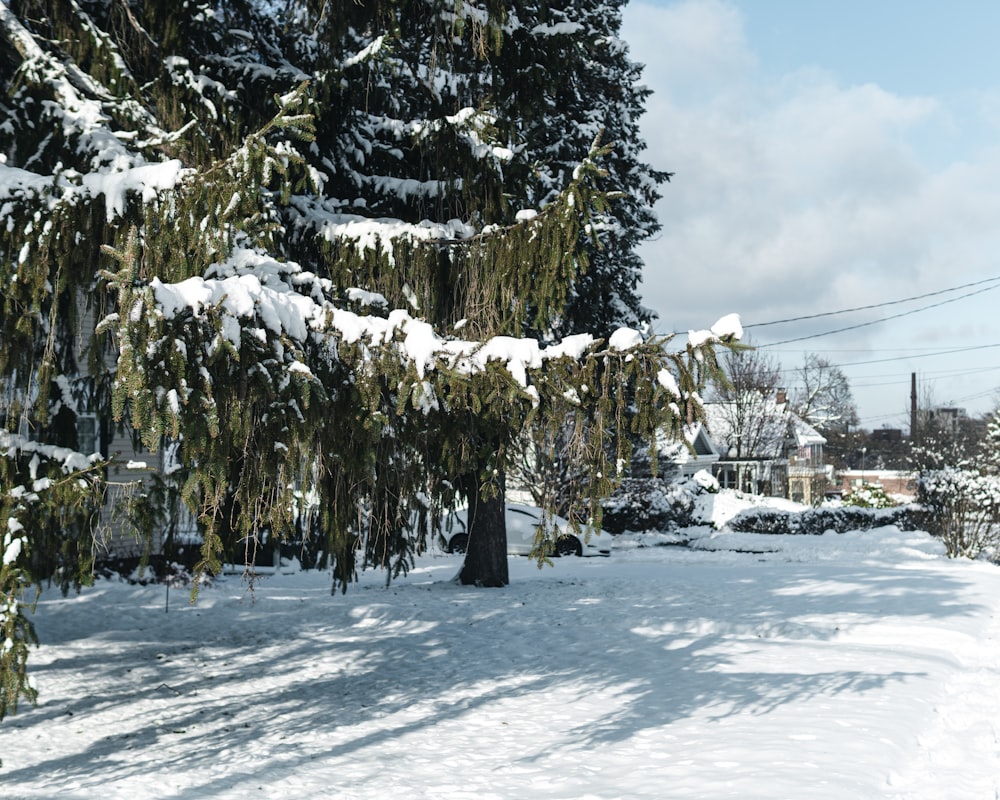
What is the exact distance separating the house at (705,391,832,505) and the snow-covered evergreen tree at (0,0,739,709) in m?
41.7

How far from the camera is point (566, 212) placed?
6926mm

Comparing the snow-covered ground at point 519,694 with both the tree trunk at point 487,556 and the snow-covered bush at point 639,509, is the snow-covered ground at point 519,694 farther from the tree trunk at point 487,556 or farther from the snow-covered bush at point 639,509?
the snow-covered bush at point 639,509

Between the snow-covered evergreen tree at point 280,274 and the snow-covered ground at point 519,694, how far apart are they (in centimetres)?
141

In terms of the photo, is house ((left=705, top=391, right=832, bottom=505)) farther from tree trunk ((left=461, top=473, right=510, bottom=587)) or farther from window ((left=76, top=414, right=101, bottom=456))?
window ((left=76, top=414, right=101, bottom=456))

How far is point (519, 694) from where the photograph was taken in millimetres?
8695

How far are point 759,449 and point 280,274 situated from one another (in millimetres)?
47935

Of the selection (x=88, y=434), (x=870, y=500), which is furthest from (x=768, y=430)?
(x=88, y=434)

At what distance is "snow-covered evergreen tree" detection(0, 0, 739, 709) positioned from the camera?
17.7 feet

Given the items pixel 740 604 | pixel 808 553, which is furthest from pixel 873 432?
pixel 740 604

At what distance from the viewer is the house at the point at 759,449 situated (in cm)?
5147

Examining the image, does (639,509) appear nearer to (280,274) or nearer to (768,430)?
(280,274)

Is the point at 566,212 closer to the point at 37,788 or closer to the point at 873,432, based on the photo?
the point at 37,788

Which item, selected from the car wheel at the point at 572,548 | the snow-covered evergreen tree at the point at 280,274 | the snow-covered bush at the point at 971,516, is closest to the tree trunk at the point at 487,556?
the snow-covered evergreen tree at the point at 280,274

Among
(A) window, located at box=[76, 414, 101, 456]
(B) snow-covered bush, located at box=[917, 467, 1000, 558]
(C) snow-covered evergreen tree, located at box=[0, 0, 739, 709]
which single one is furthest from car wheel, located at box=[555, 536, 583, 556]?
(C) snow-covered evergreen tree, located at box=[0, 0, 739, 709]
